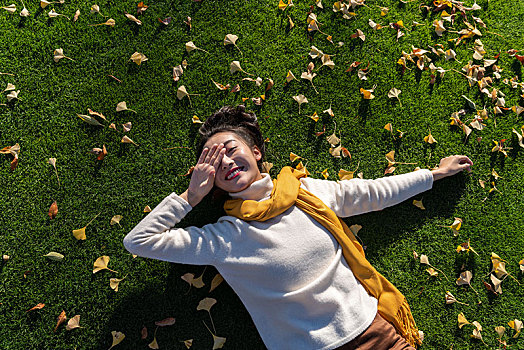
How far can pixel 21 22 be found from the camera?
3668 millimetres

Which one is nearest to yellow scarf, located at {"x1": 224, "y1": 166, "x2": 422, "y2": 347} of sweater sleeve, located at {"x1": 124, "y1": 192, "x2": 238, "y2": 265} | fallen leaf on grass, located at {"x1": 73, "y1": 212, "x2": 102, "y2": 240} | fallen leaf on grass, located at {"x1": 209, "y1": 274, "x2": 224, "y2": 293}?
sweater sleeve, located at {"x1": 124, "y1": 192, "x2": 238, "y2": 265}

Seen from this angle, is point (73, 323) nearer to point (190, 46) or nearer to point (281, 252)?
point (281, 252)

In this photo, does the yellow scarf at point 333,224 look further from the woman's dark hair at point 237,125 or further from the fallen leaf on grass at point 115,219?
the fallen leaf on grass at point 115,219

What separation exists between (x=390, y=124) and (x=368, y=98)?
35cm

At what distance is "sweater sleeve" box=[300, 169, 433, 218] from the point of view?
315cm

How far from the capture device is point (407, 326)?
10.2ft

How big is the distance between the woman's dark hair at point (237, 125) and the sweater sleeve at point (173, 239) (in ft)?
2.08

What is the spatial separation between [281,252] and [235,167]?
29.9 inches

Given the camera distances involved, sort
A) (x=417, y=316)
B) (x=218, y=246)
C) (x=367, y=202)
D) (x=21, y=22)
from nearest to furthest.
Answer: (x=218, y=246) → (x=367, y=202) → (x=417, y=316) → (x=21, y=22)

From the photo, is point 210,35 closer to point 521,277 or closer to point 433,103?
point 433,103

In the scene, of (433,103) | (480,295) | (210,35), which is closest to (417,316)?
(480,295)

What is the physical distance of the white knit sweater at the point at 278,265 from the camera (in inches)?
110

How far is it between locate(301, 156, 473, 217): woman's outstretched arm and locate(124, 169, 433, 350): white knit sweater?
0.28 m

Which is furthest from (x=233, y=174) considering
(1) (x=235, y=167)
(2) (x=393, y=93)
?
(2) (x=393, y=93)
